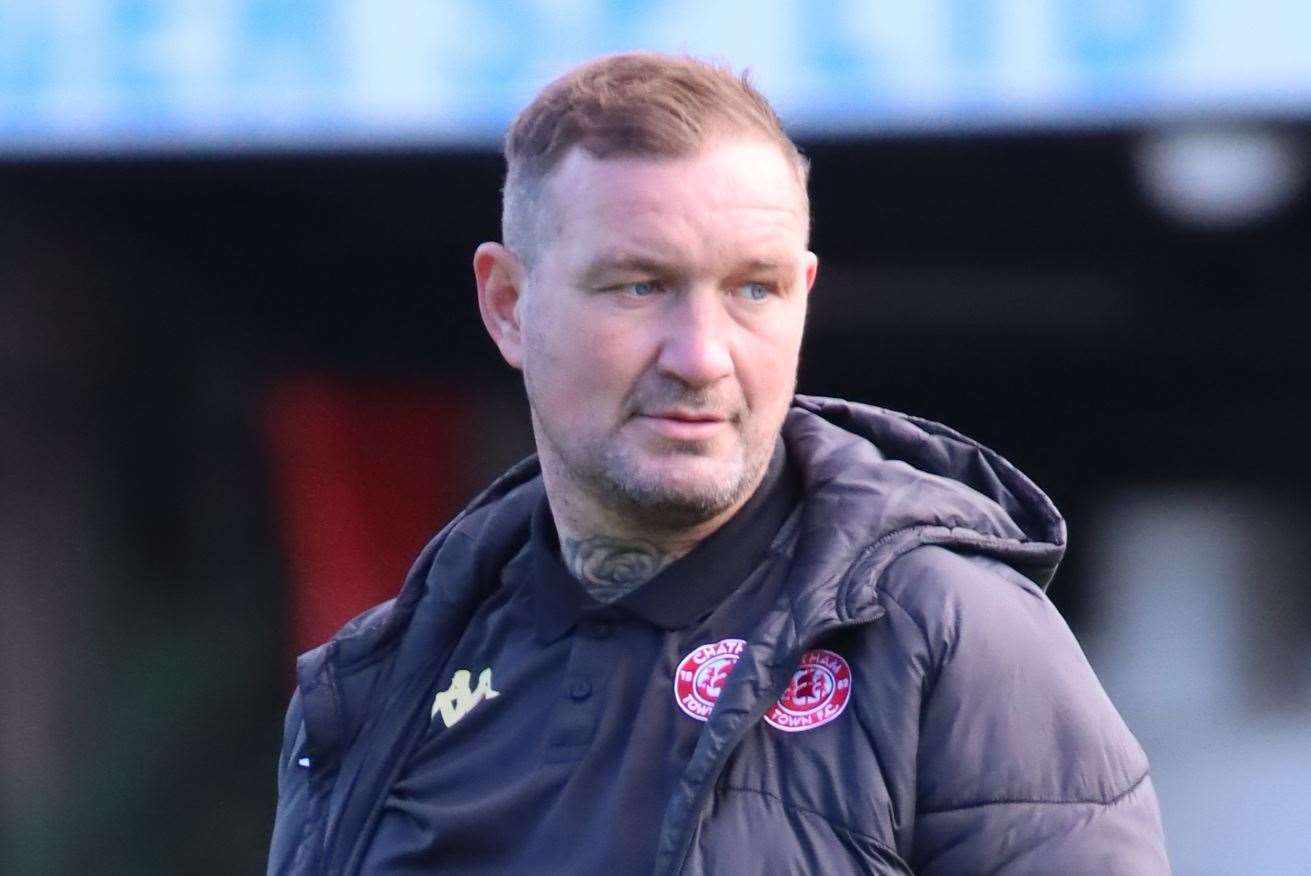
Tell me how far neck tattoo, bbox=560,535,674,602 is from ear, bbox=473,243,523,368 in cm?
21

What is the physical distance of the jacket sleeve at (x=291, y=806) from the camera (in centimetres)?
199

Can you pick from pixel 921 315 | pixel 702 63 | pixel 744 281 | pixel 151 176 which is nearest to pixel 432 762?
pixel 744 281

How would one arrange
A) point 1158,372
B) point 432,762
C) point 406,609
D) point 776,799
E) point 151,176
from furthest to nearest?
1. point 1158,372
2. point 151,176
3. point 406,609
4. point 432,762
5. point 776,799

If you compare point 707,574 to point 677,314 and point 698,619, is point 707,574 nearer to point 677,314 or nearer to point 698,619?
point 698,619

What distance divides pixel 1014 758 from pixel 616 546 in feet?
1.74

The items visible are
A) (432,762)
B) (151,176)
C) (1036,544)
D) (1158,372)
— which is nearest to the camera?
(1036,544)

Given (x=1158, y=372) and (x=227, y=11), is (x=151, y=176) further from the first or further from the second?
(x=1158, y=372)

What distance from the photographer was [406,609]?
6.84 ft

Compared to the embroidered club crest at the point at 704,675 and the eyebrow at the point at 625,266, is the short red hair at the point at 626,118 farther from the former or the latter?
the embroidered club crest at the point at 704,675

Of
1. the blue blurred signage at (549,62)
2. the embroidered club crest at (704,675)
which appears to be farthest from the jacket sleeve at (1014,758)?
the blue blurred signage at (549,62)

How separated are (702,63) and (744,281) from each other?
0.26m

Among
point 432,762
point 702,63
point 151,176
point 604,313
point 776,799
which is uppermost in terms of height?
point 702,63

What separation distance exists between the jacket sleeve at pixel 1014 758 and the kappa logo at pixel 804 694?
Result: 75 mm

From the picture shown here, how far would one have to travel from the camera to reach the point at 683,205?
1.75 m
